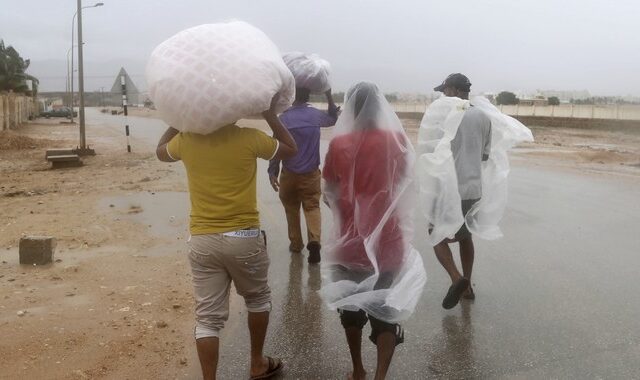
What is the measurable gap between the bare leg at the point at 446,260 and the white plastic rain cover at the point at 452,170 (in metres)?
0.13

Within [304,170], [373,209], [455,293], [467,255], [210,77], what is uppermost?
[210,77]

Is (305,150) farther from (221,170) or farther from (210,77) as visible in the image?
(210,77)

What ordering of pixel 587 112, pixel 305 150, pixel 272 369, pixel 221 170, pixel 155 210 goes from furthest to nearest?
pixel 587 112 → pixel 155 210 → pixel 305 150 → pixel 272 369 → pixel 221 170

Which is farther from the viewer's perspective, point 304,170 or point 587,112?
point 587,112

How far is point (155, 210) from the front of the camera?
28.3 feet

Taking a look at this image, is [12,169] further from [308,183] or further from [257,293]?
[257,293]

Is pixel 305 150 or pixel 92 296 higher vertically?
pixel 305 150

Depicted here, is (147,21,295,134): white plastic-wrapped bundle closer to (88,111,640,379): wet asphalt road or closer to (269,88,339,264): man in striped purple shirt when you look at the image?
(88,111,640,379): wet asphalt road

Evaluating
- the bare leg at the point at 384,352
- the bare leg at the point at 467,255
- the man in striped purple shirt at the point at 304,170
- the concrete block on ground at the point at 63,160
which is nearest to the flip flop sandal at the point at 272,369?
the bare leg at the point at 384,352

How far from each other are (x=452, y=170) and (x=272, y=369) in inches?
73.5

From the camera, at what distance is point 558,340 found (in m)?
4.17

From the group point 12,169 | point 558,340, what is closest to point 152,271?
point 558,340

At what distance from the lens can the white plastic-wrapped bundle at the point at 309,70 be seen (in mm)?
5000

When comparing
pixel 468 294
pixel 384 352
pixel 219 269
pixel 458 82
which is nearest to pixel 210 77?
pixel 219 269
